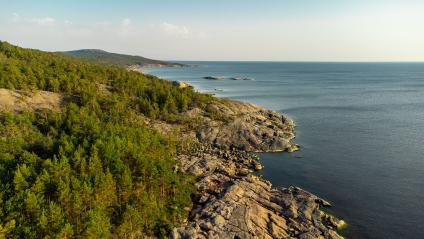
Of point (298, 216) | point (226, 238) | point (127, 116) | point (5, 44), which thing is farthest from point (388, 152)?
point (5, 44)

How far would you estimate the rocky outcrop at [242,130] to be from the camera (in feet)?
322

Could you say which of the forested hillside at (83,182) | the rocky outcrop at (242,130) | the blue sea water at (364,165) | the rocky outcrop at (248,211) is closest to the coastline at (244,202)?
the rocky outcrop at (248,211)

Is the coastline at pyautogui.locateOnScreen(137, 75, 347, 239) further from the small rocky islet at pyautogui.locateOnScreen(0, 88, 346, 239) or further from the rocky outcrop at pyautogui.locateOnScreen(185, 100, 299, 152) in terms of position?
the rocky outcrop at pyautogui.locateOnScreen(185, 100, 299, 152)

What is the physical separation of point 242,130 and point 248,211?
5168 centimetres

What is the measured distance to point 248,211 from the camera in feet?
177

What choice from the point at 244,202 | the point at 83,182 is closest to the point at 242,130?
the point at 244,202

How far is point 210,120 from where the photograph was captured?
109562 millimetres

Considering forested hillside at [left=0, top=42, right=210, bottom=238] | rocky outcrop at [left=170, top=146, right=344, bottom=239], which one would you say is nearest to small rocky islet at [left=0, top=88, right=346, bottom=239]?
rocky outcrop at [left=170, top=146, right=344, bottom=239]

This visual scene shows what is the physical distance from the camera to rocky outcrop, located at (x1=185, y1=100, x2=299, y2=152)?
98.1 m

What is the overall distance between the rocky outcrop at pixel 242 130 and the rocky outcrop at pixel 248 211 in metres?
27.3

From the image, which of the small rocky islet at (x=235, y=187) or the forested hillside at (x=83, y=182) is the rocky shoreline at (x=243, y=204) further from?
the forested hillside at (x=83, y=182)

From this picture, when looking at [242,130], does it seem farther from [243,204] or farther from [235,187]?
[243,204]

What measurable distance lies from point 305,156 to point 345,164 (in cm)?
1132

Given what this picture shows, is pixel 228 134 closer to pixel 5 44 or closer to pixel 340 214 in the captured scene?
pixel 340 214
